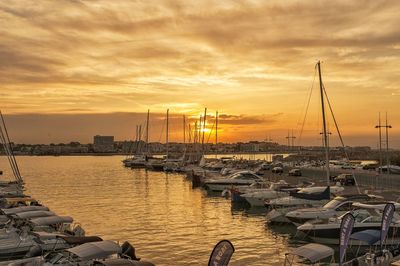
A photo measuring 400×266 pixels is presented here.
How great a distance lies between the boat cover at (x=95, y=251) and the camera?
60.1 feet

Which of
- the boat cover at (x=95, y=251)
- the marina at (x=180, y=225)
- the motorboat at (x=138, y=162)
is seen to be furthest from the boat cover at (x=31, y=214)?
the motorboat at (x=138, y=162)

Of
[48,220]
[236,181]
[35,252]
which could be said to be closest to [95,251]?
[35,252]

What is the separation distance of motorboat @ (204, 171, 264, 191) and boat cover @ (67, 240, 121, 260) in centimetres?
4157

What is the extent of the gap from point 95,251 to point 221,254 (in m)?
6.74

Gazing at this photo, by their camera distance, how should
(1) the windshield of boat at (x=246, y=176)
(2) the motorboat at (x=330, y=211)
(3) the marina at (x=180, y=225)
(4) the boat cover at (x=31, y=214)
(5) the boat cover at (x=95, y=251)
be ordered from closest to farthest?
(5) the boat cover at (x=95, y=251) → (3) the marina at (x=180, y=225) → (4) the boat cover at (x=31, y=214) → (2) the motorboat at (x=330, y=211) → (1) the windshield of boat at (x=246, y=176)

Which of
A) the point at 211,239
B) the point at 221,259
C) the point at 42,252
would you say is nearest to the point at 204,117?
the point at 211,239

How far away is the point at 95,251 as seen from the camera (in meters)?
18.6

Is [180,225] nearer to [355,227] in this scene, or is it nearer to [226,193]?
[355,227]

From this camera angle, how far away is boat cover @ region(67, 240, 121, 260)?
18312 mm

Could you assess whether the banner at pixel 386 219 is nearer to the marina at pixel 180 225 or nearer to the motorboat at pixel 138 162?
the marina at pixel 180 225

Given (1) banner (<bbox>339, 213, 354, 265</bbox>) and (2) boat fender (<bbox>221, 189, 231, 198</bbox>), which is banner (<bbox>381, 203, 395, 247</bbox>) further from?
(2) boat fender (<bbox>221, 189, 231, 198</bbox>)

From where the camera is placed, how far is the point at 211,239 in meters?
32.5

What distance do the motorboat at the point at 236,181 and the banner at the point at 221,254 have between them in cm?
4610

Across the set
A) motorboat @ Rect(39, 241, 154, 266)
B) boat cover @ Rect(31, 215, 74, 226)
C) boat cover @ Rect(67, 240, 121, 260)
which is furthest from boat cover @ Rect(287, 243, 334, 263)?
boat cover @ Rect(31, 215, 74, 226)
